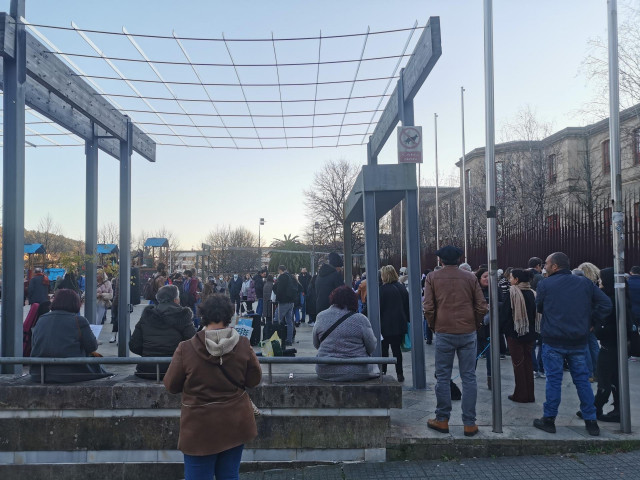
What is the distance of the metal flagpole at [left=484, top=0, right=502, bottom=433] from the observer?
17.6 feet

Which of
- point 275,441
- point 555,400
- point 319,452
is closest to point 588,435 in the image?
point 555,400

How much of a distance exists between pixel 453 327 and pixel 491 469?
1344 millimetres

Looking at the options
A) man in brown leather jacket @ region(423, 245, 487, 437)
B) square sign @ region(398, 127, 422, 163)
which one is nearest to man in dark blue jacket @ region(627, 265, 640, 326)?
square sign @ region(398, 127, 422, 163)

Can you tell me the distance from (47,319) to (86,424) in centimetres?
120

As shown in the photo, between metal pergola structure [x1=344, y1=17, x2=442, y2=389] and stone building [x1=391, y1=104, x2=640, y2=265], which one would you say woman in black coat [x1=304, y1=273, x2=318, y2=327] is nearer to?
stone building [x1=391, y1=104, x2=640, y2=265]

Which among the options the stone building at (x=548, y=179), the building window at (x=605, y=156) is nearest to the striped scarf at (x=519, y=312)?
the stone building at (x=548, y=179)

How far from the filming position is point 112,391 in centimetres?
494

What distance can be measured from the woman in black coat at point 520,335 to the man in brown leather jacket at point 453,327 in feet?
4.54

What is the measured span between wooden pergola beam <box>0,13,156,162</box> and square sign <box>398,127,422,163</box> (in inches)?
175

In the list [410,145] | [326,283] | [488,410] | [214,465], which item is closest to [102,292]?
[326,283]

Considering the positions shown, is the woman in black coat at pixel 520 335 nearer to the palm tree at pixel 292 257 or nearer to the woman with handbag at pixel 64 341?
the woman with handbag at pixel 64 341

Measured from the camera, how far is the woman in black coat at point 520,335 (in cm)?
663

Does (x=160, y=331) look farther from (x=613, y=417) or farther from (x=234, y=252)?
(x=234, y=252)

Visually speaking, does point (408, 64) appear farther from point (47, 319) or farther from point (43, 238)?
point (43, 238)
